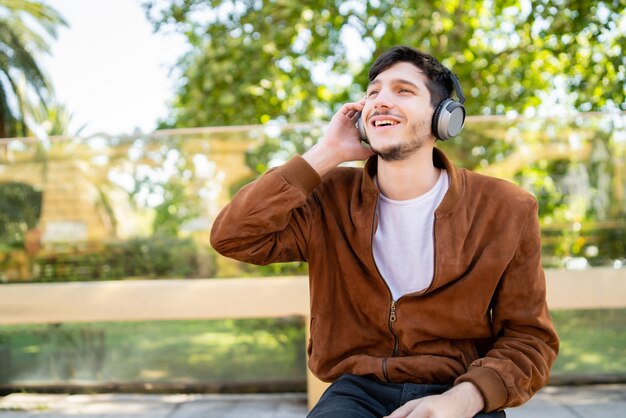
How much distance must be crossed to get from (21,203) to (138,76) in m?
11.4

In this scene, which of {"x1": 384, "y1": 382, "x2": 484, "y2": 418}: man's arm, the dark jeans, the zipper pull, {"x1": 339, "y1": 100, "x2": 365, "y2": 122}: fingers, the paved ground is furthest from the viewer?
the paved ground

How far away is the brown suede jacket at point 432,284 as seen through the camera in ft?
6.69

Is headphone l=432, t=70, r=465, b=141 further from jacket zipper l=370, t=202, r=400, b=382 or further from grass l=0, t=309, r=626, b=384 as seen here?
grass l=0, t=309, r=626, b=384

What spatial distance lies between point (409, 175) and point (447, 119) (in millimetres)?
211

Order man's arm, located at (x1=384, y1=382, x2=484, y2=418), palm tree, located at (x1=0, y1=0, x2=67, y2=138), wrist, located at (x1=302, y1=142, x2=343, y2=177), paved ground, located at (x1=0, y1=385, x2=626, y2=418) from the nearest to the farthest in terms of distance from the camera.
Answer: man's arm, located at (x1=384, y1=382, x2=484, y2=418), wrist, located at (x1=302, y1=142, x2=343, y2=177), paved ground, located at (x1=0, y1=385, x2=626, y2=418), palm tree, located at (x1=0, y1=0, x2=67, y2=138)

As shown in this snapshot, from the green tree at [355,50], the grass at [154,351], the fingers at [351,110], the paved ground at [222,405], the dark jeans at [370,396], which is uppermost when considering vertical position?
the green tree at [355,50]

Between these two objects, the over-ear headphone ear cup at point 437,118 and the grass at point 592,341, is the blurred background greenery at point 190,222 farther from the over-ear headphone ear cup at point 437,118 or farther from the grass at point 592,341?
the over-ear headphone ear cup at point 437,118

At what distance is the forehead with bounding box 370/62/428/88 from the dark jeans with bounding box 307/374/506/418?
94 centimetres

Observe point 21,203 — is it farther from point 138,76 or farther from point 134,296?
point 138,76

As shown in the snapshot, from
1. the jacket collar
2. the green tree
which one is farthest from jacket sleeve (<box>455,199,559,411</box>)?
the green tree

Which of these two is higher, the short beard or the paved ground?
the short beard

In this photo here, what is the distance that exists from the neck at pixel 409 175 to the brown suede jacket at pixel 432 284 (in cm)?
6

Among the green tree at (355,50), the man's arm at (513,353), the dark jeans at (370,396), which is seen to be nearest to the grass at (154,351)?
the dark jeans at (370,396)

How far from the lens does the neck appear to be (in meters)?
2.13
